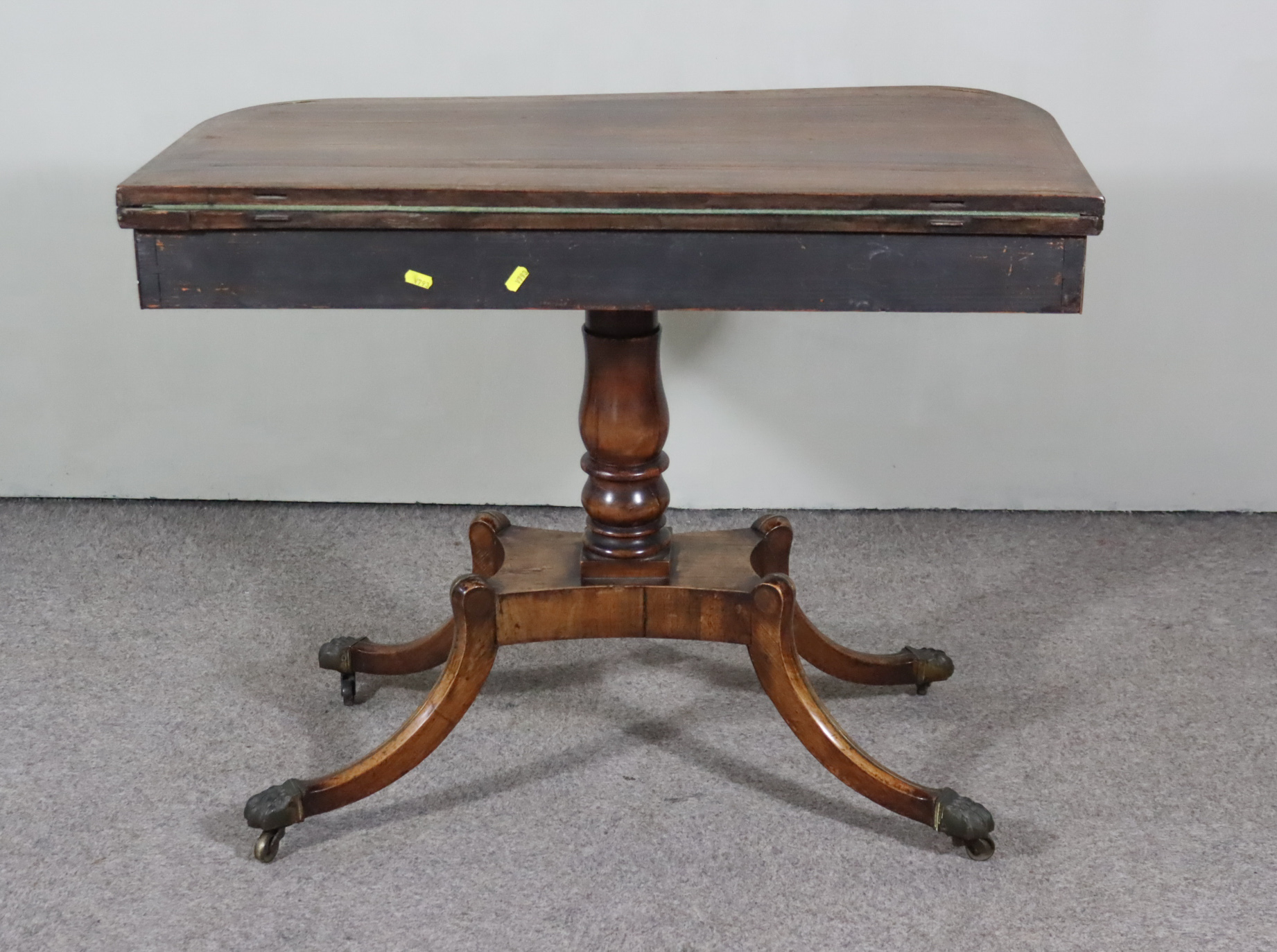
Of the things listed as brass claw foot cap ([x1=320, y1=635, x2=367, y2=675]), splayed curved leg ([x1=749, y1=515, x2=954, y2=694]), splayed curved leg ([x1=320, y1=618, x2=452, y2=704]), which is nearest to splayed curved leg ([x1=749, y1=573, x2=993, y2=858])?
splayed curved leg ([x1=749, y1=515, x2=954, y2=694])

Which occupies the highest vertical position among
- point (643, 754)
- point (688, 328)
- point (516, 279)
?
point (516, 279)

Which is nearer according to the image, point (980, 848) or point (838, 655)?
point (980, 848)

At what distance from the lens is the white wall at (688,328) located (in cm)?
234

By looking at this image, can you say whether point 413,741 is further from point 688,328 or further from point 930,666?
point 688,328

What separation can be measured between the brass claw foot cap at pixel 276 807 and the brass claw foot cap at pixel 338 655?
0.32 metres

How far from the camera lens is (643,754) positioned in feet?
6.09

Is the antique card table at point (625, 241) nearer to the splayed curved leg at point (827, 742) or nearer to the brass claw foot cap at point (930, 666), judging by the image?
the splayed curved leg at point (827, 742)

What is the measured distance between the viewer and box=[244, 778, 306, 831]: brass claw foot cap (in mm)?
1627

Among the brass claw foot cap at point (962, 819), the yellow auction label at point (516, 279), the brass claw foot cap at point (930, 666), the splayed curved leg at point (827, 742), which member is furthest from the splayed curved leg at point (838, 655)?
the yellow auction label at point (516, 279)

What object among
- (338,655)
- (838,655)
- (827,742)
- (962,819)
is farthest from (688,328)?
(962,819)

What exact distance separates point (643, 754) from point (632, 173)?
2.51ft

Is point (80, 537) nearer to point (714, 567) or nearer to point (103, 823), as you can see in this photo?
point (103, 823)

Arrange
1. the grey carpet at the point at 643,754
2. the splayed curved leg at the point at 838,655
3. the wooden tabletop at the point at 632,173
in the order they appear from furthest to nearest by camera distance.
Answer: the splayed curved leg at the point at 838,655 → the grey carpet at the point at 643,754 → the wooden tabletop at the point at 632,173

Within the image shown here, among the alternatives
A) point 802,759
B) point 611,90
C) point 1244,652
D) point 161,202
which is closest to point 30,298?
point 611,90
